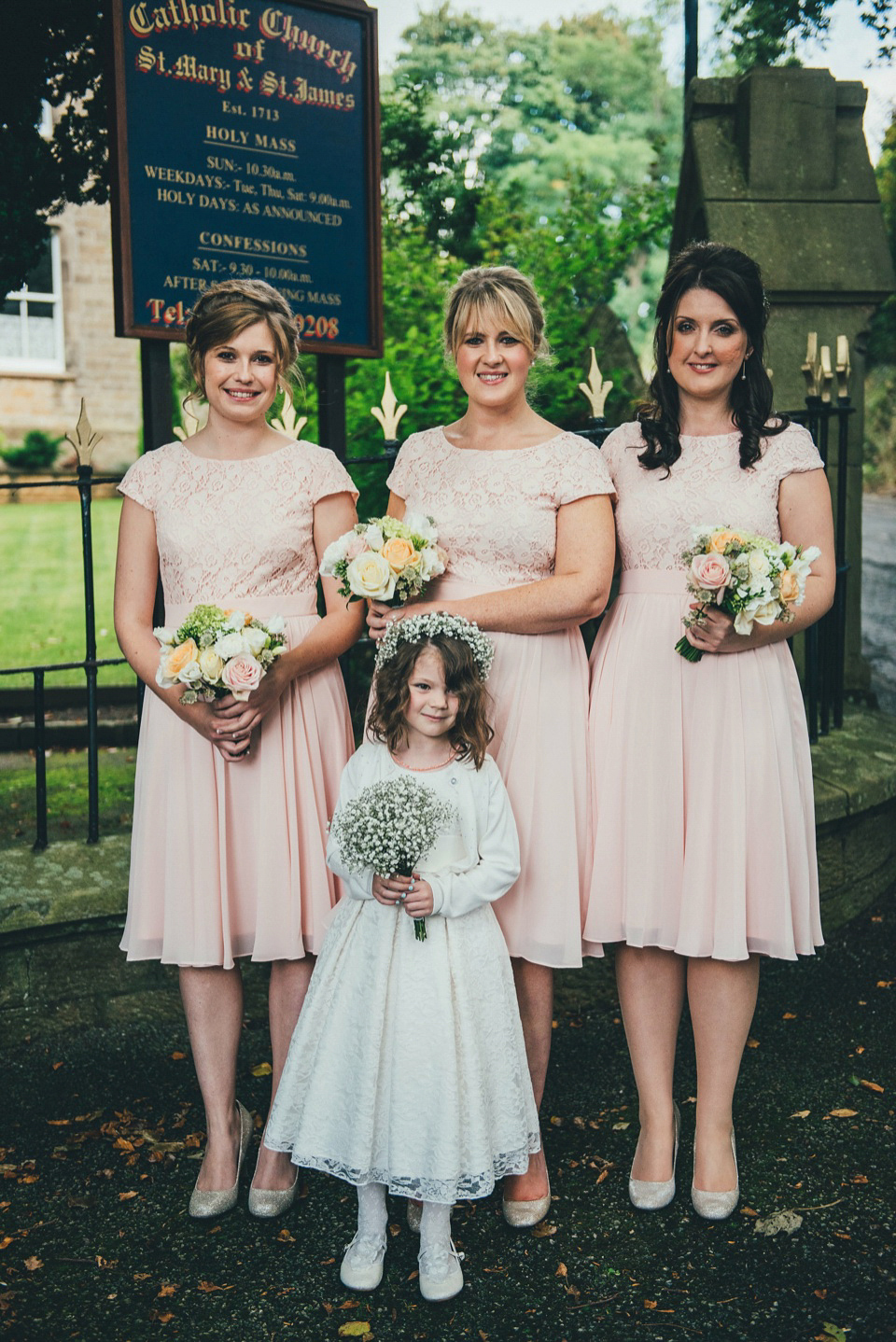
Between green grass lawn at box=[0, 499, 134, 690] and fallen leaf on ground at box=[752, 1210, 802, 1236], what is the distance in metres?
5.24

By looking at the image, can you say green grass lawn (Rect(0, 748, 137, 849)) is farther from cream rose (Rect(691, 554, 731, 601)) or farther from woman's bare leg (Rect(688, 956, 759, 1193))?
cream rose (Rect(691, 554, 731, 601))

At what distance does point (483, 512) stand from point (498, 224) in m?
6.31

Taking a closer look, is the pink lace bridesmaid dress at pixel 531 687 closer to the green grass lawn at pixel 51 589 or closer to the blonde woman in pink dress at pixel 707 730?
the blonde woman in pink dress at pixel 707 730

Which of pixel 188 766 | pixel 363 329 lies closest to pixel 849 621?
pixel 363 329

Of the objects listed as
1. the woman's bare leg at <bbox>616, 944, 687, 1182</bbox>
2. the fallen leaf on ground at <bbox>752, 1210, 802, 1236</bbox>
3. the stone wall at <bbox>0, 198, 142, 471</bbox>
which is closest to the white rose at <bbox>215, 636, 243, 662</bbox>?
the woman's bare leg at <bbox>616, 944, 687, 1182</bbox>

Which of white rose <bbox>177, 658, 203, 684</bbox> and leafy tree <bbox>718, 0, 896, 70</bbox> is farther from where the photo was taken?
leafy tree <bbox>718, 0, 896, 70</bbox>

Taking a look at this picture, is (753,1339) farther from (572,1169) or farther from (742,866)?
(742,866)

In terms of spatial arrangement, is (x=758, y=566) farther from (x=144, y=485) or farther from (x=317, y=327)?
(x=317, y=327)

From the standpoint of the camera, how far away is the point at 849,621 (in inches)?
231

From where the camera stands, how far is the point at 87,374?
55.9 feet

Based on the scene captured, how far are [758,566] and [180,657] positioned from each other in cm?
139

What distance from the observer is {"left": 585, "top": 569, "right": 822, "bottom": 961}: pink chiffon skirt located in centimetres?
309

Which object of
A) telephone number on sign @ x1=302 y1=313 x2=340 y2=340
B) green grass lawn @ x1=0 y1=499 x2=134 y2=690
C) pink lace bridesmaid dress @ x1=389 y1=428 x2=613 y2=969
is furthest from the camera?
green grass lawn @ x1=0 y1=499 x2=134 y2=690

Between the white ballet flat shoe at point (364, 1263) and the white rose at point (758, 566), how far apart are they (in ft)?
6.02
